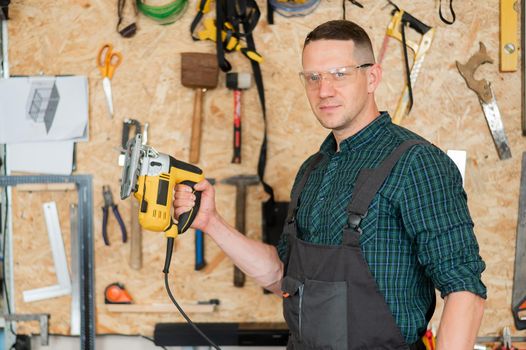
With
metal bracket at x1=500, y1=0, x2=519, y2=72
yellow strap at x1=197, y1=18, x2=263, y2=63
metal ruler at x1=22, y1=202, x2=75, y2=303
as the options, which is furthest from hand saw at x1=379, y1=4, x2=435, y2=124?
metal ruler at x1=22, y1=202, x2=75, y2=303

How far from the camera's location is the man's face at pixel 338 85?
1393mm

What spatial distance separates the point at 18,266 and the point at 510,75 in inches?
87.9

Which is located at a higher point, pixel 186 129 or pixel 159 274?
pixel 186 129

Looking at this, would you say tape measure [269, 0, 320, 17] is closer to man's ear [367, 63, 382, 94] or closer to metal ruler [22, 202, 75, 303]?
man's ear [367, 63, 382, 94]

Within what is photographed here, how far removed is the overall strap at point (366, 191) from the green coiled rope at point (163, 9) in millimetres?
1282

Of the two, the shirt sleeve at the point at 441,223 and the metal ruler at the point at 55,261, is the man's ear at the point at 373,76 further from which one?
the metal ruler at the point at 55,261

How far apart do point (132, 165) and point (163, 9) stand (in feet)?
3.27

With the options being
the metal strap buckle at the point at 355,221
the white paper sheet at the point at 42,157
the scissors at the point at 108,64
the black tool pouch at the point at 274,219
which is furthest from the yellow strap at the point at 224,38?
the metal strap buckle at the point at 355,221

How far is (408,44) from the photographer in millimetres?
2191

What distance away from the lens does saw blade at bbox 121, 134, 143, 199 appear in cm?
143

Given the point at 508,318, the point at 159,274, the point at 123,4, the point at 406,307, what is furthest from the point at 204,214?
the point at 508,318

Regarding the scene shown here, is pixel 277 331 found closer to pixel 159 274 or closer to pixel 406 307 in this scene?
pixel 159 274

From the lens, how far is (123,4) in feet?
7.29

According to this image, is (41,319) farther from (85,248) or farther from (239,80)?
(239,80)
